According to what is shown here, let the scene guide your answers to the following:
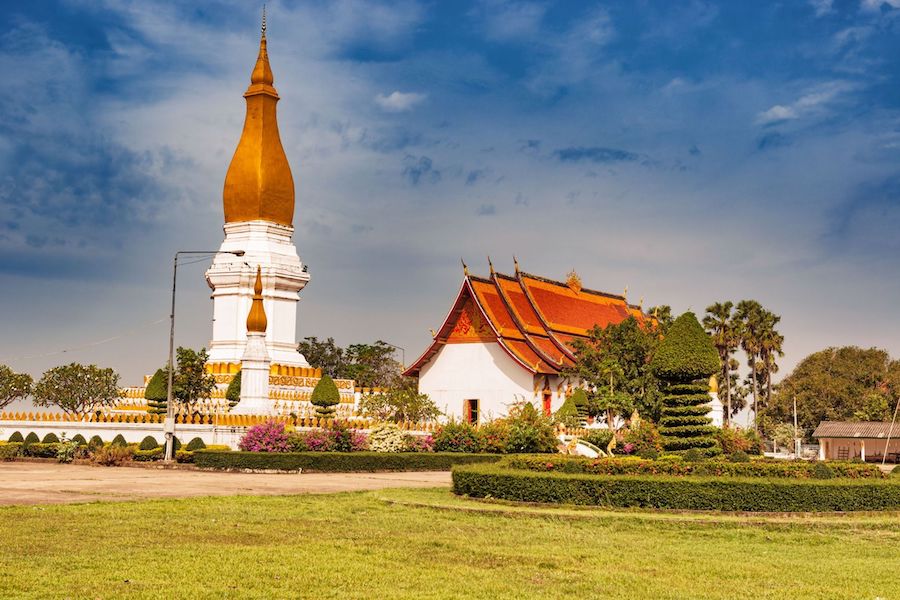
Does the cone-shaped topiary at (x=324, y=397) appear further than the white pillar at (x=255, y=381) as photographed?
Yes

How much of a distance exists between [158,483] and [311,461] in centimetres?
680

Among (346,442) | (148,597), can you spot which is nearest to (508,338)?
(346,442)

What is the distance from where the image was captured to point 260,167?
48500mm

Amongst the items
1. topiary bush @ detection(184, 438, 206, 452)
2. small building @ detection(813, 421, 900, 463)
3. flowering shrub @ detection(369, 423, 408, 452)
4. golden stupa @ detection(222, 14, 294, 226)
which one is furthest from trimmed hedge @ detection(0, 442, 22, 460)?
small building @ detection(813, 421, 900, 463)

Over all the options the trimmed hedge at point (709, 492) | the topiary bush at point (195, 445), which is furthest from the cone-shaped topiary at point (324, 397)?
the trimmed hedge at point (709, 492)

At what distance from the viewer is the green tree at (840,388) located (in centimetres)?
7012

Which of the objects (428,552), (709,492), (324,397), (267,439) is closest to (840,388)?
(324,397)

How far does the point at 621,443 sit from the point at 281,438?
12634mm

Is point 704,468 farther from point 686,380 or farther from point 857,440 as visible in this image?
point 857,440

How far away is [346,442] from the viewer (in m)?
33.8

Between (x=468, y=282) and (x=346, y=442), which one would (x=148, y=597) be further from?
(x=468, y=282)

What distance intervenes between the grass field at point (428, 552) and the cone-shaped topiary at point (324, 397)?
79.4ft

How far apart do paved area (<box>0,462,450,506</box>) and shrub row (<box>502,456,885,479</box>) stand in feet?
16.2

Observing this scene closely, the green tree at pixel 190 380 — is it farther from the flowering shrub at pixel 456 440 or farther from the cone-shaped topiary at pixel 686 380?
the cone-shaped topiary at pixel 686 380
